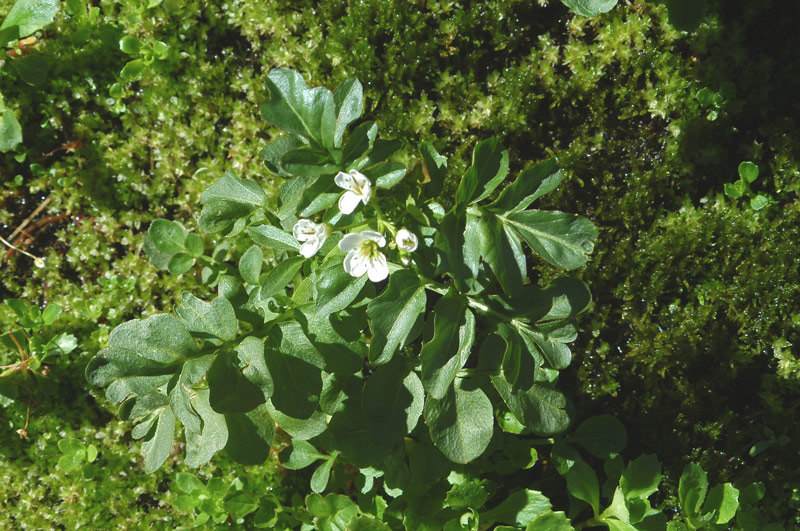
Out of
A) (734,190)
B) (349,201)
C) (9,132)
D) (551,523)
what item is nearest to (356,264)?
(349,201)

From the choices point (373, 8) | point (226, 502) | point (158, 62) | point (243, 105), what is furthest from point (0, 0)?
point (226, 502)

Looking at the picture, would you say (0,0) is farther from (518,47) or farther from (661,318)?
(661,318)

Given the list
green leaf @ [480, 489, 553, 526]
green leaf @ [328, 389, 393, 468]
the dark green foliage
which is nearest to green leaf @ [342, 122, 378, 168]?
green leaf @ [328, 389, 393, 468]

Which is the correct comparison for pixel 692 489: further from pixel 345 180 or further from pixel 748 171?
pixel 345 180

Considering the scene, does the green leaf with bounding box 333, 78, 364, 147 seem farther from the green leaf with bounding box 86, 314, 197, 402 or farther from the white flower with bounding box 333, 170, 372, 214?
the green leaf with bounding box 86, 314, 197, 402

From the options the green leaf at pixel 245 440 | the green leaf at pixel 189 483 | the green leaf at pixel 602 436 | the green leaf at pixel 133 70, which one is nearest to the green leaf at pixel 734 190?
the green leaf at pixel 602 436
